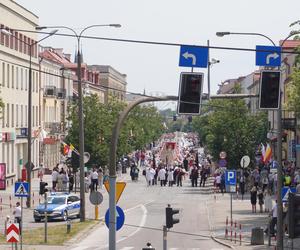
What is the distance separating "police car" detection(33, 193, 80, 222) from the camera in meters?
43.0

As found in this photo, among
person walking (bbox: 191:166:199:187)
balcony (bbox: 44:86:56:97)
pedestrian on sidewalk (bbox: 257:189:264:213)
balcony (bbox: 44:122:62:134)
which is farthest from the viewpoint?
balcony (bbox: 44:122:62:134)

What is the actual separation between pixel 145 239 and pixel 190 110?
15.4m

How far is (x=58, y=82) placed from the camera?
9950 centimetres

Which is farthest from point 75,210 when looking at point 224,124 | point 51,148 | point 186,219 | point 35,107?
point 51,148

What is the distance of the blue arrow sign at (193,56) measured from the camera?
23.0 metres

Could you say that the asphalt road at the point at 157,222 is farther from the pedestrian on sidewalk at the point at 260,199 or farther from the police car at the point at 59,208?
the pedestrian on sidewalk at the point at 260,199

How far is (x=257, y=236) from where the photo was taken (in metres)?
33.3

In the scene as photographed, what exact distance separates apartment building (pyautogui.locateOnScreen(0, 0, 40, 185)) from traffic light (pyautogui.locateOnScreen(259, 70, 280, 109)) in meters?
46.0

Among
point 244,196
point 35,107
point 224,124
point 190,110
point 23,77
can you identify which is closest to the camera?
point 190,110

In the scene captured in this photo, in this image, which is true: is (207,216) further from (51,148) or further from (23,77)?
(51,148)

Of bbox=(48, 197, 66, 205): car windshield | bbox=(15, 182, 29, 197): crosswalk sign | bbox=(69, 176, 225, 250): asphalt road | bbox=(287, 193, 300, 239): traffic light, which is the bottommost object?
bbox=(69, 176, 225, 250): asphalt road

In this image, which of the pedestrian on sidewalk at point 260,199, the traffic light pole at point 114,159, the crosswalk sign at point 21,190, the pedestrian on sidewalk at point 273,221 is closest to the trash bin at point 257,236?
the pedestrian on sidewalk at point 273,221

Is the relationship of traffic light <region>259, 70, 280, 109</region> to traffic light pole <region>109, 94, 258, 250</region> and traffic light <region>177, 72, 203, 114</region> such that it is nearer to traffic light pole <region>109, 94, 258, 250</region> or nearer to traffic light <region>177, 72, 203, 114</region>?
traffic light pole <region>109, 94, 258, 250</region>

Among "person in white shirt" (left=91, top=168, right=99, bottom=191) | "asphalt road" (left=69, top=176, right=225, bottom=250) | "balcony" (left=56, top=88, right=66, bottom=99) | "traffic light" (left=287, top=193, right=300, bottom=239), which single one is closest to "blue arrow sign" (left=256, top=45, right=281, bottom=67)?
"traffic light" (left=287, top=193, right=300, bottom=239)
